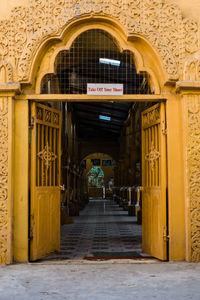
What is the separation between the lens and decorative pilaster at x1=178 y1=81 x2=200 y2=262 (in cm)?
641

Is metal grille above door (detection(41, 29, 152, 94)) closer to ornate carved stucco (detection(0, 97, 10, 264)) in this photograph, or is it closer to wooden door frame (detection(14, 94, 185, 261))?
wooden door frame (detection(14, 94, 185, 261))

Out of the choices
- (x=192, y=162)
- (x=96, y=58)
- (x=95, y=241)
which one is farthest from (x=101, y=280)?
(x=96, y=58)

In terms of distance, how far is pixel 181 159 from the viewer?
671 centimetres

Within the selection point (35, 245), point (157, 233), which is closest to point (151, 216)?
point (157, 233)

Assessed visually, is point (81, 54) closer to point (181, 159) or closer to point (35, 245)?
point (181, 159)

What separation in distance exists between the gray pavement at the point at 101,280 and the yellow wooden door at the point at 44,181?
61 cm

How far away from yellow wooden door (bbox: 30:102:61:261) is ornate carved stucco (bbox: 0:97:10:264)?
43cm

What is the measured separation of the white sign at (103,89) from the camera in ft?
22.2

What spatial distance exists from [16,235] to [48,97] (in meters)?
2.29

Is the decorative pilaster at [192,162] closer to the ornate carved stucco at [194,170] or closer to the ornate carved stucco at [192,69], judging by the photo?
the ornate carved stucco at [194,170]

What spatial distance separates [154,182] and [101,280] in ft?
7.92

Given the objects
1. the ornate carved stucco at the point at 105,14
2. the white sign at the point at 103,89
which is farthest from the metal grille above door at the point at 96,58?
the white sign at the point at 103,89

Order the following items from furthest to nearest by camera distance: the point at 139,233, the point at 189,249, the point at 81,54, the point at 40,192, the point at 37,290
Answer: the point at 139,233, the point at 81,54, the point at 40,192, the point at 189,249, the point at 37,290

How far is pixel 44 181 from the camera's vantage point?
23.1ft
